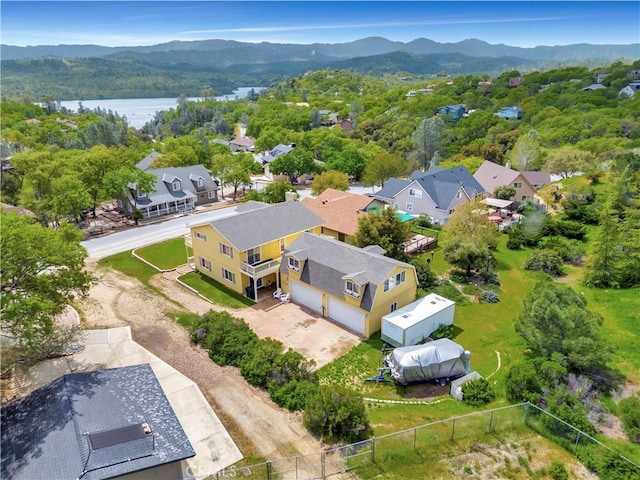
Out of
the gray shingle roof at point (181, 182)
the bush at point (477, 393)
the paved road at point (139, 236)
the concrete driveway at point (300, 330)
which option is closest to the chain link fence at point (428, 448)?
the bush at point (477, 393)

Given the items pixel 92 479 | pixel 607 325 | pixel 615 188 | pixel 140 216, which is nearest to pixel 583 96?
pixel 615 188

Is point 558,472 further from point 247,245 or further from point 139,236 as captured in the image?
point 139,236

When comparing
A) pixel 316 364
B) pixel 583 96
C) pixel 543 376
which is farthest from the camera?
pixel 583 96

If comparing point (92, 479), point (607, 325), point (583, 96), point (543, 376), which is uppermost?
point (583, 96)

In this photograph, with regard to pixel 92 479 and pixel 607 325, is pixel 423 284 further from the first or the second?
pixel 92 479

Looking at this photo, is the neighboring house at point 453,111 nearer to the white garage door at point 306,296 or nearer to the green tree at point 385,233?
the green tree at point 385,233

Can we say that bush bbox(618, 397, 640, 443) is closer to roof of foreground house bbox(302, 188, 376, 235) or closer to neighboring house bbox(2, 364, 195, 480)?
neighboring house bbox(2, 364, 195, 480)
